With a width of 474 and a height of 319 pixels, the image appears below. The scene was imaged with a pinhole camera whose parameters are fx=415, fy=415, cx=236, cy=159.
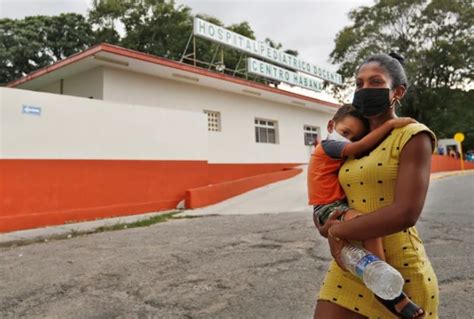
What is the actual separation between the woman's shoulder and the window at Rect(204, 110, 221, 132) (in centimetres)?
1320

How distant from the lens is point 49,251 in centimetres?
605

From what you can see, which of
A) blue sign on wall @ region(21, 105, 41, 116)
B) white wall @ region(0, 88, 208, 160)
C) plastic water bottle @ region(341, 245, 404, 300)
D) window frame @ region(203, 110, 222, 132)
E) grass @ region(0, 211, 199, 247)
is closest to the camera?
plastic water bottle @ region(341, 245, 404, 300)

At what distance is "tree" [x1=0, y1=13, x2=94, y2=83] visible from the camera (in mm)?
22672

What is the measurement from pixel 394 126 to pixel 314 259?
3.56 metres

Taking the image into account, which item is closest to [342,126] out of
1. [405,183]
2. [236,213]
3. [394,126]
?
[394,126]

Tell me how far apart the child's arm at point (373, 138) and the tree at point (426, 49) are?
25.2 meters

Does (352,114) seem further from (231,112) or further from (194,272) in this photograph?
(231,112)

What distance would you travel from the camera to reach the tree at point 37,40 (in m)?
22.7

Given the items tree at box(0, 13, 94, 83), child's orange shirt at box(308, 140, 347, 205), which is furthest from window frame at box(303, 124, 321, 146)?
child's orange shirt at box(308, 140, 347, 205)

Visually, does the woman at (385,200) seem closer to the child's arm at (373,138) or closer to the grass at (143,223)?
the child's arm at (373,138)

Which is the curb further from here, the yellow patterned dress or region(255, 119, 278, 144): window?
region(255, 119, 278, 144): window

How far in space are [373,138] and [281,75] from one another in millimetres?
16225

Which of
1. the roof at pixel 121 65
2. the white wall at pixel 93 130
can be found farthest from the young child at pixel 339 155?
the roof at pixel 121 65

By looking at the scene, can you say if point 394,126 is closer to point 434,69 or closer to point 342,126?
point 342,126
